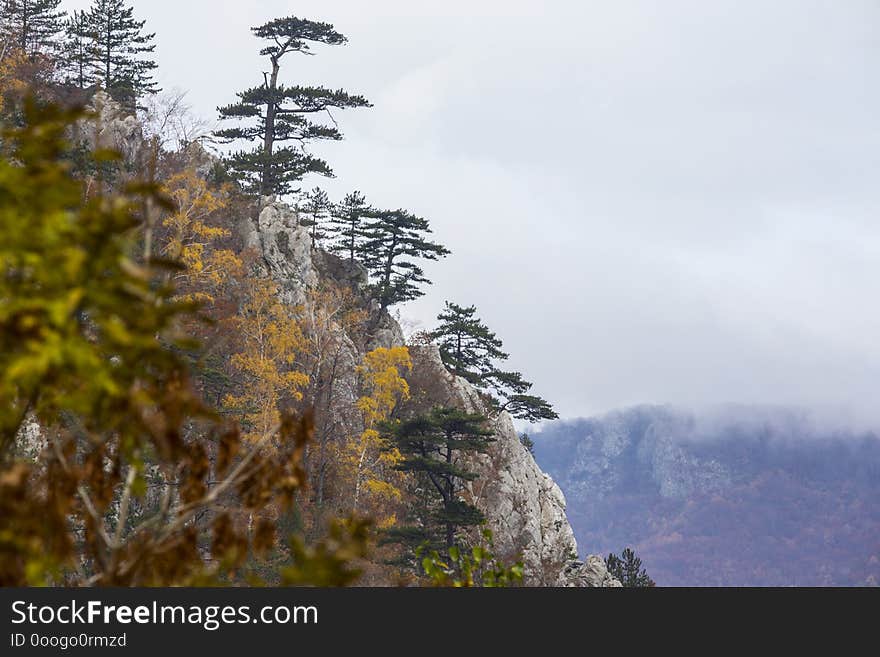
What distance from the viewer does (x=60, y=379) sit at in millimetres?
2854

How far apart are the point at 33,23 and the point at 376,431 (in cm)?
3509

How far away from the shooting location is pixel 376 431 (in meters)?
42.2

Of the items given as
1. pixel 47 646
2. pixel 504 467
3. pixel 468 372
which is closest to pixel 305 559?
pixel 47 646

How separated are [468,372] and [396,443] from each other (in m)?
16.5

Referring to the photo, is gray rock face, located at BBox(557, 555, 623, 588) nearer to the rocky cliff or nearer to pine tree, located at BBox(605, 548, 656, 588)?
the rocky cliff

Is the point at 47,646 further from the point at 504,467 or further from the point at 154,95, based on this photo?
the point at 154,95

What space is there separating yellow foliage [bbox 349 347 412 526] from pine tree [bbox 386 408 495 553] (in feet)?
4.37

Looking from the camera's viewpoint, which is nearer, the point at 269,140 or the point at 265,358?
the point at 265,358

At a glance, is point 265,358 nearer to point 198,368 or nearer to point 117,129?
point 117,129

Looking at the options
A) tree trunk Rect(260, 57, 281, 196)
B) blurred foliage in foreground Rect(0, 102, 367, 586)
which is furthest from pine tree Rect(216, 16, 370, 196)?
blurred foliage in foreground Rect(0, 102, 367, 586)

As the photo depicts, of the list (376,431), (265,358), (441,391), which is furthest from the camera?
(441,391)

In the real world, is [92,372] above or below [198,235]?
below

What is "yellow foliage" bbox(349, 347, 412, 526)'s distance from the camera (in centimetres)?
4075

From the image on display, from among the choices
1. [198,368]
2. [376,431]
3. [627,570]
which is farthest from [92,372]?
[627,570]
